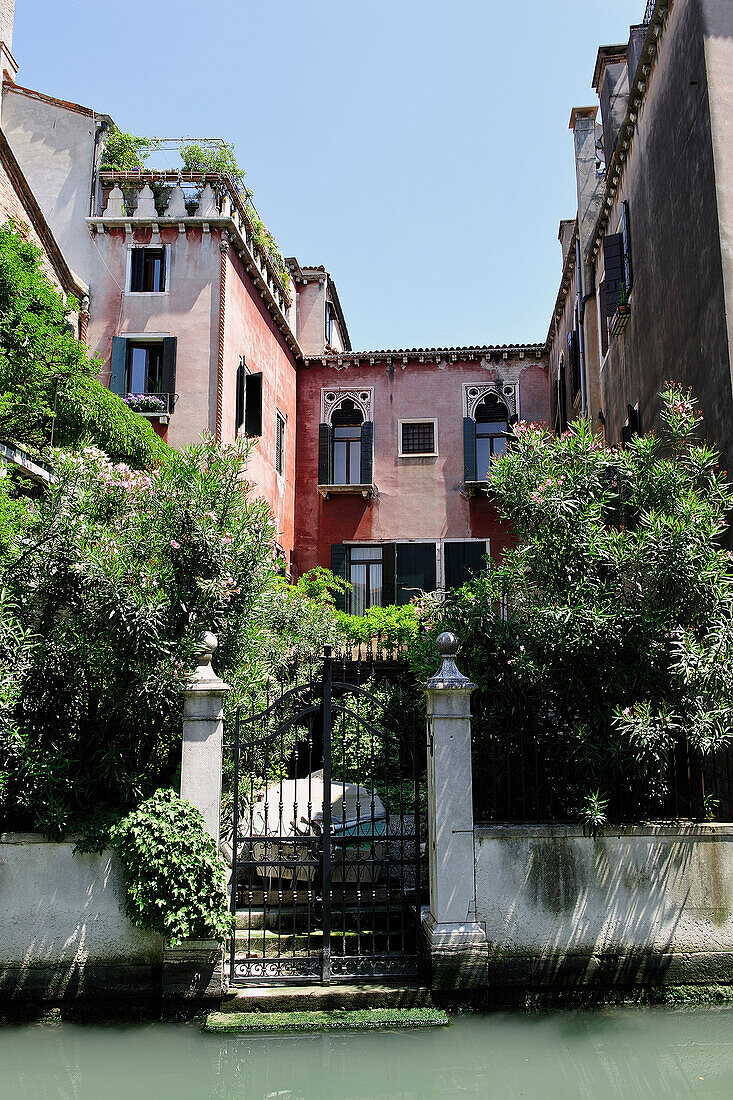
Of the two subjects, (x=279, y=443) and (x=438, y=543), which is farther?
(x=438, y=543)

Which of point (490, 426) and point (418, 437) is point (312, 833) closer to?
point (418, 437)

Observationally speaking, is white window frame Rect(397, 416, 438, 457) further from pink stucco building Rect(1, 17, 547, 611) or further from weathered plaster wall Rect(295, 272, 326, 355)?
weathered plaster wall Rect(295, 272, 326, 355)

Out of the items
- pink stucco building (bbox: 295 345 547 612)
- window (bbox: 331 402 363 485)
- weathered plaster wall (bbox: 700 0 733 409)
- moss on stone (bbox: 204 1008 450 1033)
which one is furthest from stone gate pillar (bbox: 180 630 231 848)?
window (bbox: 331 402 363 485)

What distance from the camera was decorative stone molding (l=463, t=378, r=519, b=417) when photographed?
22109 mm

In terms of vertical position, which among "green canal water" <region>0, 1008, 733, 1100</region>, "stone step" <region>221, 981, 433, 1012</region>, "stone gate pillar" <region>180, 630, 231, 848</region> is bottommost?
"green canal water" <region>0, 1008, 733, 1100</region>

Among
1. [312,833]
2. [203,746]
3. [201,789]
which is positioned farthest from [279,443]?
[201,789]

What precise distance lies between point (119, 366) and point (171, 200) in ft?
11.8

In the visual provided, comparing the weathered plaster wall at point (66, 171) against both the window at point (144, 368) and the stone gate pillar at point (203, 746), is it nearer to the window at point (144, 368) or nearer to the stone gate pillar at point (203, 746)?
the window at point (144, 368)

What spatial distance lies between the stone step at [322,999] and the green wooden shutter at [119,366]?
42.6 ft

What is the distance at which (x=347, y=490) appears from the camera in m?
21.5

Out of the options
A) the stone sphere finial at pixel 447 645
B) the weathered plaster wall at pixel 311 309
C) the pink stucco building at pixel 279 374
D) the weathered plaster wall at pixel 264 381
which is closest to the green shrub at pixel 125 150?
the pink stucco building at pixel 279 374

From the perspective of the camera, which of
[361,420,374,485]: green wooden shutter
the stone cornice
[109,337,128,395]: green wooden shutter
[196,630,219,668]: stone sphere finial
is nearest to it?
[196,630,219,668]: stone sphere finial

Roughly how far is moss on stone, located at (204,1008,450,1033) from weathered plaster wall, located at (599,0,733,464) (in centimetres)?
578

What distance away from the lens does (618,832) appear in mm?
7258
